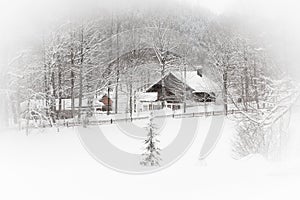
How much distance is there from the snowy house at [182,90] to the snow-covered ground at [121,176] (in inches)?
475

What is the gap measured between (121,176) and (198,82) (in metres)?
19.0

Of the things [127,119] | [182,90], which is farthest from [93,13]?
[182,90]

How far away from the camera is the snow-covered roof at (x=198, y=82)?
89.4 feet

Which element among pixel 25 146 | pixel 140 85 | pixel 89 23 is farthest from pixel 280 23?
pixel 140 85

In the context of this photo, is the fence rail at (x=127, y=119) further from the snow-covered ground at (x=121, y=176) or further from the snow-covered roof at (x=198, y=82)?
the snow-covered roof at (x=198, y=82)

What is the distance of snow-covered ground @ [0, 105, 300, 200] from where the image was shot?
6.47 metres

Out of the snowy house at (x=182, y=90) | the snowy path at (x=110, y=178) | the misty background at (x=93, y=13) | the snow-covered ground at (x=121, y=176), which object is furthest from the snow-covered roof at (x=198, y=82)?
the snowy path at (x=110, y=178)

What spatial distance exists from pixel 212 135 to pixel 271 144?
7381 millimetres

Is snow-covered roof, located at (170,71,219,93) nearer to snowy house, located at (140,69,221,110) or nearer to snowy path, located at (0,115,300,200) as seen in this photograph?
snowy house, located at (140,69,221,110)

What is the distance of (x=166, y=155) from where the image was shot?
14094 mm

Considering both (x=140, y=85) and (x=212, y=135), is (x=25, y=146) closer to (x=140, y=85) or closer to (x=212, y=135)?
(x=212, y=135)

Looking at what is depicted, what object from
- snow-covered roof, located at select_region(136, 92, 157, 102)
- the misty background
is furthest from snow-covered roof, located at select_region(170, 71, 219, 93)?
the misty background

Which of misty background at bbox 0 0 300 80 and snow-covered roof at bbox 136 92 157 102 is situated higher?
misty background at bbox 0 0 300 80

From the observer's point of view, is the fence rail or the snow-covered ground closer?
the snow-covered ground
